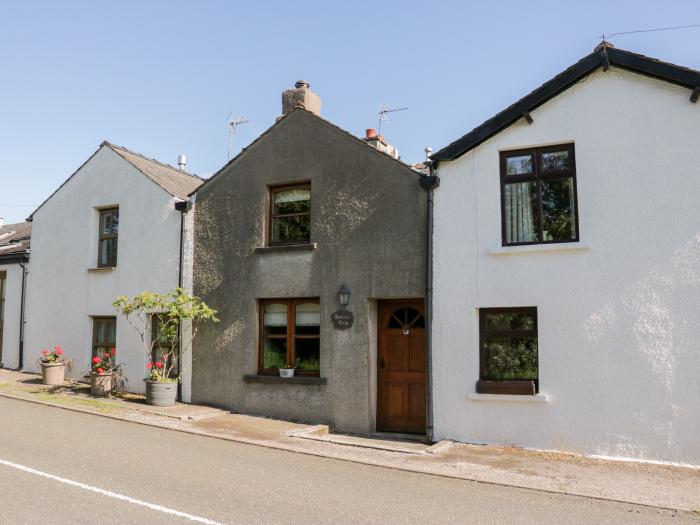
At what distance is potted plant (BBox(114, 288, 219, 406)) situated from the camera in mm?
12913

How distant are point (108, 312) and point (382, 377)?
7.36m

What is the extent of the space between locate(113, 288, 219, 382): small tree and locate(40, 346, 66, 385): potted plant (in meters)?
2.03

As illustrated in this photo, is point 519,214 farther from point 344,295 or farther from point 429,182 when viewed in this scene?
point 344,295

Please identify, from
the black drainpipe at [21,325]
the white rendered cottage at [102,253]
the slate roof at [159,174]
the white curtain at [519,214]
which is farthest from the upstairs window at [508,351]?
the black drainpipe at [21,325]

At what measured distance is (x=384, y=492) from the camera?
24.5 ft

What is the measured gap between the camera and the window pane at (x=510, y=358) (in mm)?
10383

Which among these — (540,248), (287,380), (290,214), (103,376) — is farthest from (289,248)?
(103,376)

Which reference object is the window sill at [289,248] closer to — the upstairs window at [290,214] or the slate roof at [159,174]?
the upstairs window at [290,214]

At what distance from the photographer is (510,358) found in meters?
10.5

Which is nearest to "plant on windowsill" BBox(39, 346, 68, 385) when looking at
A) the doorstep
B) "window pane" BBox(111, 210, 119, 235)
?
"window pane" BBox(111, 210, 119, 235)

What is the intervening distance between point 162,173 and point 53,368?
5484 mm

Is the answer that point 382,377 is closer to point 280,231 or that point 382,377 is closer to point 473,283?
point 473,283

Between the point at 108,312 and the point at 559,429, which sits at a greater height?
the point at 108,312

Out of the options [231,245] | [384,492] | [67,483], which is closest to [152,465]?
[67,483]
